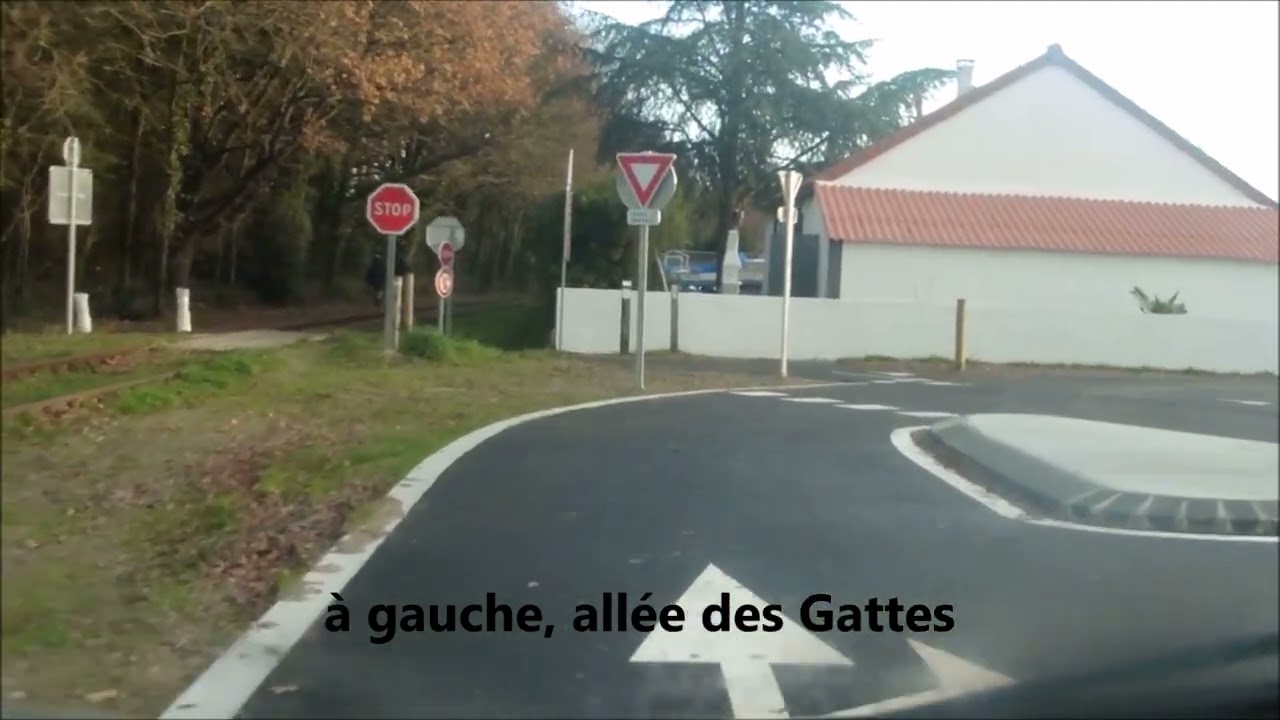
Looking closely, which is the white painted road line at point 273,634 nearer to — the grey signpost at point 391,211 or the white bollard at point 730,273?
the grey signpost at point 391,211

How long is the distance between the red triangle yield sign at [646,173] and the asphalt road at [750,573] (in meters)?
5.74

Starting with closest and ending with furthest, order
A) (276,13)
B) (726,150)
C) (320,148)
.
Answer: (276,13) < (320,148) < (726,150)

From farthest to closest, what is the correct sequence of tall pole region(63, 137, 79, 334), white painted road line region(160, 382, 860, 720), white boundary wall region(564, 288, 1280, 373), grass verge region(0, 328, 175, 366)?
white boundary wall region(564, 288, 1280, 373), tall pole region(63, 137, 79, 334), white painted road line region(160, 382, 860, 720), grass verge region(0, 328, 175, 366)

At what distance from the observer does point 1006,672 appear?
4359mm

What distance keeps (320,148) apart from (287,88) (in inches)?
399

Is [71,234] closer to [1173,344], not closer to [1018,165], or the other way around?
[1173,344]

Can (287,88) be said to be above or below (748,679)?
above

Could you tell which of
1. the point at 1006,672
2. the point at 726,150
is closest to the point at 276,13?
the point at 1006,672

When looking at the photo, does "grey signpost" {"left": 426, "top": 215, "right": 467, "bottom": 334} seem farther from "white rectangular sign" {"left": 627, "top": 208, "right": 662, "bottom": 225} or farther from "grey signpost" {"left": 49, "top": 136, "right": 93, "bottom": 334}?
"grey signpost" {"left": 49, "top": 136, "right": 93, "bottom": 334}

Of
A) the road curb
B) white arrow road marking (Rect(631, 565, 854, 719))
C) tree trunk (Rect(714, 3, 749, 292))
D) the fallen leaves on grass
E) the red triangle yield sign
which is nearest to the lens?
white arrow road marking (Rect(631, 565, 854, 719))

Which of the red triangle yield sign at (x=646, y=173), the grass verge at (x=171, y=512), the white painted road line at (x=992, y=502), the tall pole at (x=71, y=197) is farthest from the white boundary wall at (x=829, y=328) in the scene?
the tall pole at (x=71, y=197)

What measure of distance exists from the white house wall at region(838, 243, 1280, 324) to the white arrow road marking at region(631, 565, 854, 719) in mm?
2173

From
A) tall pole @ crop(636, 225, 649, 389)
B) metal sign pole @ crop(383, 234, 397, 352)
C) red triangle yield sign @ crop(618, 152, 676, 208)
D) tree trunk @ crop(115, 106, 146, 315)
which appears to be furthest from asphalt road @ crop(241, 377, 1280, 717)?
metal sign pole @ crop(383, 234, 397, 352)

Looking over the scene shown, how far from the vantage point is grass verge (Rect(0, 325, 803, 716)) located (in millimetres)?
4305
